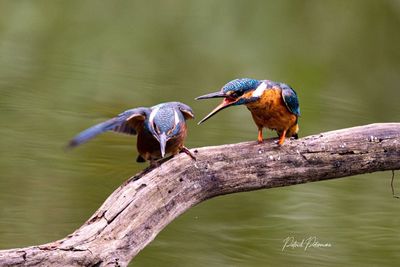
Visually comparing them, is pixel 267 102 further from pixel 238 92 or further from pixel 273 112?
pixel 238 92

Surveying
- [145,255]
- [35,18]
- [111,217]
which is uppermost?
[35,18]

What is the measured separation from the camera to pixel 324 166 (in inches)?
130

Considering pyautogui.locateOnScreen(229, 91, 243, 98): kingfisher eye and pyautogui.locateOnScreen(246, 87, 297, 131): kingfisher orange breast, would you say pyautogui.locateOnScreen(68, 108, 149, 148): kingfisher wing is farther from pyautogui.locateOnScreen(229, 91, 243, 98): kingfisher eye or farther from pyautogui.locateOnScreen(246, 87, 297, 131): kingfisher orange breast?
pyautogui.locateOnScreen(246, 87, 297, 131): kingfisher orange breast

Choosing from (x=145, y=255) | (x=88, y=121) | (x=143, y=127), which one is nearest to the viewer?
Result: (x=143, y=127)

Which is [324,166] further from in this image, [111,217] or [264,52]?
[264,52]

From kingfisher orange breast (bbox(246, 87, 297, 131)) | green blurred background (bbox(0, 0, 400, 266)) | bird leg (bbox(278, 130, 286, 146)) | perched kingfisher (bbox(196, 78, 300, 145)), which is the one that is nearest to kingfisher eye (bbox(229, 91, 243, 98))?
perched kingfisher (bbox(196, 78, 300, 145))

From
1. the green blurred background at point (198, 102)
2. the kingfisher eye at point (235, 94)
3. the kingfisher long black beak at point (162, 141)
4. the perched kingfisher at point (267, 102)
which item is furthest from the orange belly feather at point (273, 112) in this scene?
the green blurred background at point (198, 102)

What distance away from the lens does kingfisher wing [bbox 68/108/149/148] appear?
2.79 meters

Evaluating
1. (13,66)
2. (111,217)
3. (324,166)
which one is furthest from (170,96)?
(111,217)

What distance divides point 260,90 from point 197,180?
45 centimetres

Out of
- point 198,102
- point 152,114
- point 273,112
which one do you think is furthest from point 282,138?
point 198,102

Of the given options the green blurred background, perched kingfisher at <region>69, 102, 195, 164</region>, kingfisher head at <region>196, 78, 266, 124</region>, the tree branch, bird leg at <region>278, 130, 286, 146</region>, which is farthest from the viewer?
the green blurred background

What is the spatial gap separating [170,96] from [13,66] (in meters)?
1.36

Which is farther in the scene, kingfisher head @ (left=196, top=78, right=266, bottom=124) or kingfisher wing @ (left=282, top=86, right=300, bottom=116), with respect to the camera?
kingfisher wing @ (left=282, top=86, right=300, bottom=116)
